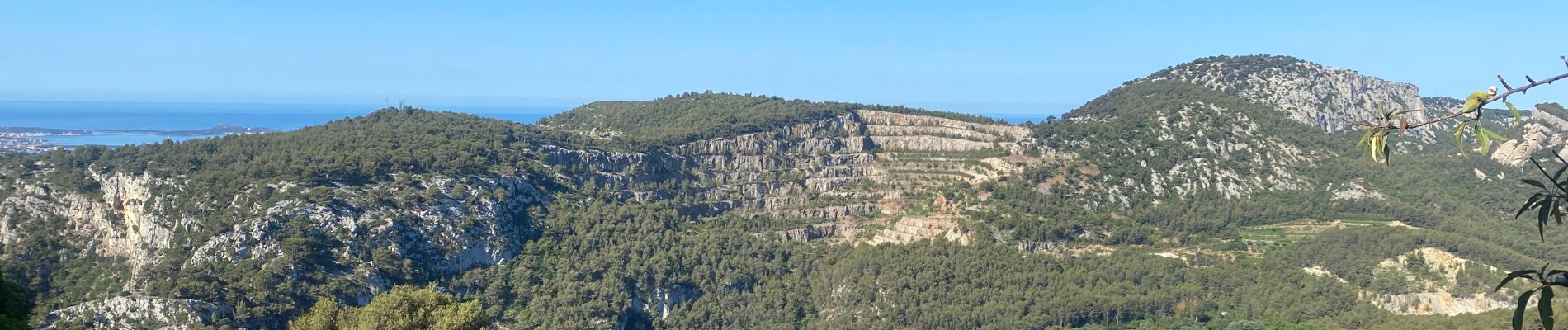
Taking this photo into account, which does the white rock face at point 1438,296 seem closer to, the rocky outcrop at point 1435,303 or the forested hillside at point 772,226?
the rocky outcrop at point 1435,303

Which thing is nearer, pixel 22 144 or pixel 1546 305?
pixel 1546 305

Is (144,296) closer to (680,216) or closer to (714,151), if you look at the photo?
(680,216)

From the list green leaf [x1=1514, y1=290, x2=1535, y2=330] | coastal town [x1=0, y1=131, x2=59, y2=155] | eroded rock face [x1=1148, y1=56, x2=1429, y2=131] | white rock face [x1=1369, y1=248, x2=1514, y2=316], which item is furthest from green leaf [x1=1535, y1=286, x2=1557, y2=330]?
coastal town [x1=0, y1=131, x2=59, y2=155]

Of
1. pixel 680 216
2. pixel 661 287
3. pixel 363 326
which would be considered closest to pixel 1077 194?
pixel 680 216

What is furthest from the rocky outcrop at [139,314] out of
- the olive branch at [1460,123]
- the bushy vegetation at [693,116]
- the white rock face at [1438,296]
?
the white rock face at [1438,296]

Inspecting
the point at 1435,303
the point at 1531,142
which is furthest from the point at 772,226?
the point at 1531,142

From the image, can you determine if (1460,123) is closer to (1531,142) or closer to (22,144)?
(1531,142)

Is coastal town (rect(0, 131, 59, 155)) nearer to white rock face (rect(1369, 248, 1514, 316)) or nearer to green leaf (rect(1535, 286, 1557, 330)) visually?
white rock face (rect(1369, 248, 1514, 316))
